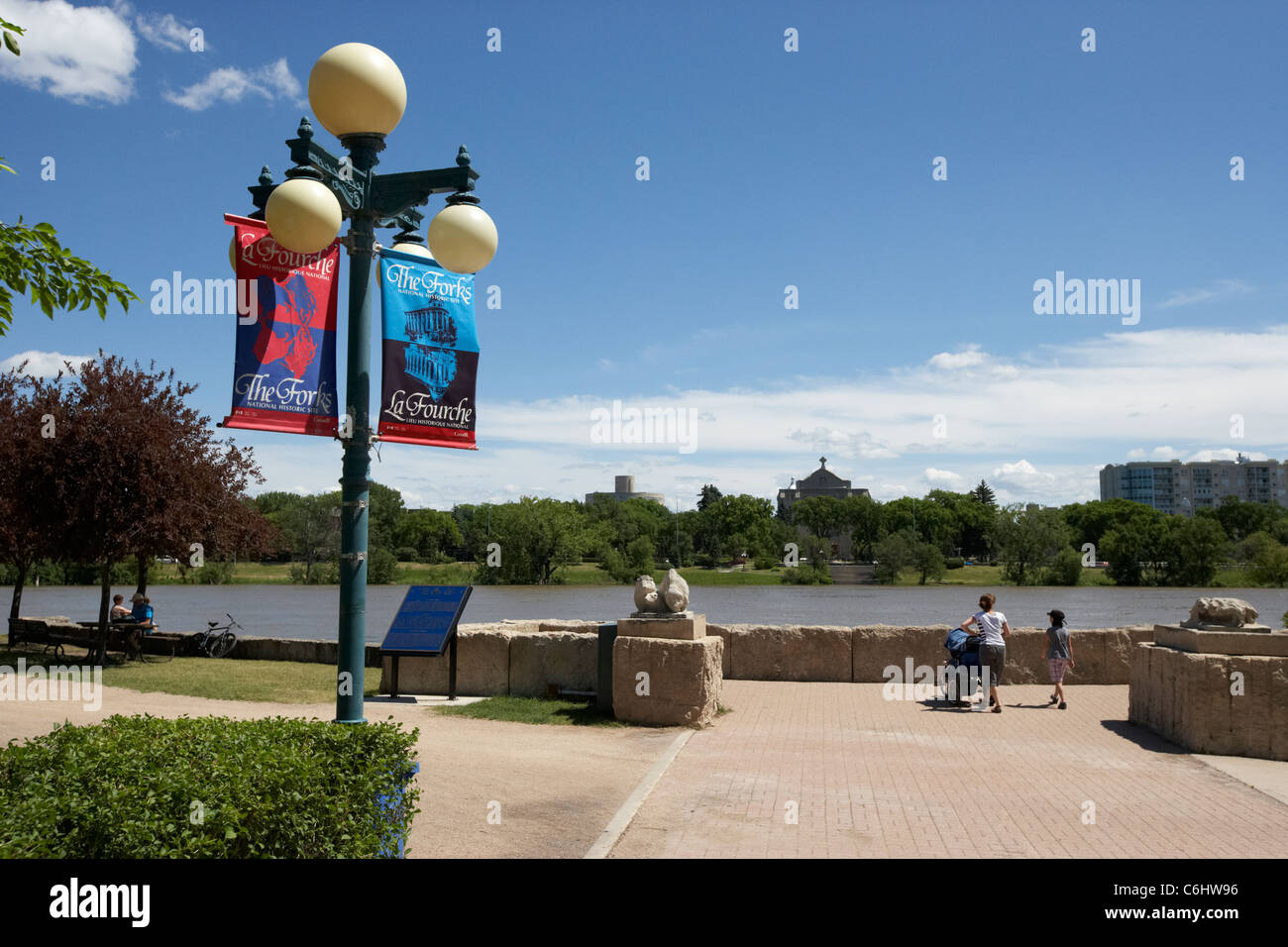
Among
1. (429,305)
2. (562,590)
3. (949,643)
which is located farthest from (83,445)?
(562,590)

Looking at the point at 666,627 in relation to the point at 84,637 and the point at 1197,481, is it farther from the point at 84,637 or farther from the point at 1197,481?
the point at 1197,481

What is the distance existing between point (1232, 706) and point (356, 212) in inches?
348

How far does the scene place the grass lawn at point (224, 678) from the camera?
41.6 ft

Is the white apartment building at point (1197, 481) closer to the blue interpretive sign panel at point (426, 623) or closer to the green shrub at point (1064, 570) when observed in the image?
the green shrub at point (1064, 570)

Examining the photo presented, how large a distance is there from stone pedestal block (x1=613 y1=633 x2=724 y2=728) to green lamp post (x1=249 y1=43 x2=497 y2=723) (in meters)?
5.41

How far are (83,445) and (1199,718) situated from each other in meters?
16.2

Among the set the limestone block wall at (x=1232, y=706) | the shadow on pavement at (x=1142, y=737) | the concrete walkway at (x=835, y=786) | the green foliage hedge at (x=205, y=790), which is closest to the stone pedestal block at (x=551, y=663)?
the concrete walkway at (x=835, y=786)

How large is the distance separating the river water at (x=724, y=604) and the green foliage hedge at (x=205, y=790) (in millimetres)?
25410

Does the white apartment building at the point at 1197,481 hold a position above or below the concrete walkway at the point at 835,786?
above

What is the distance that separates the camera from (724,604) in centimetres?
4709

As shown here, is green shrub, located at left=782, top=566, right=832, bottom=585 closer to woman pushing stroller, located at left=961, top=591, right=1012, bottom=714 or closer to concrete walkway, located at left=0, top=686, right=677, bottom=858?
woman pushing stroller, located at left=961, top=591, right=1012, bottom=714

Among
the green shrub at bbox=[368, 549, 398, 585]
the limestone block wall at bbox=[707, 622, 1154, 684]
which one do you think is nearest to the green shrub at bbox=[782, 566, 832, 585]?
the green shrub at bbox=[368, 549, 398, 585]

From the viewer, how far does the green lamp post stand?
17.1 feet
